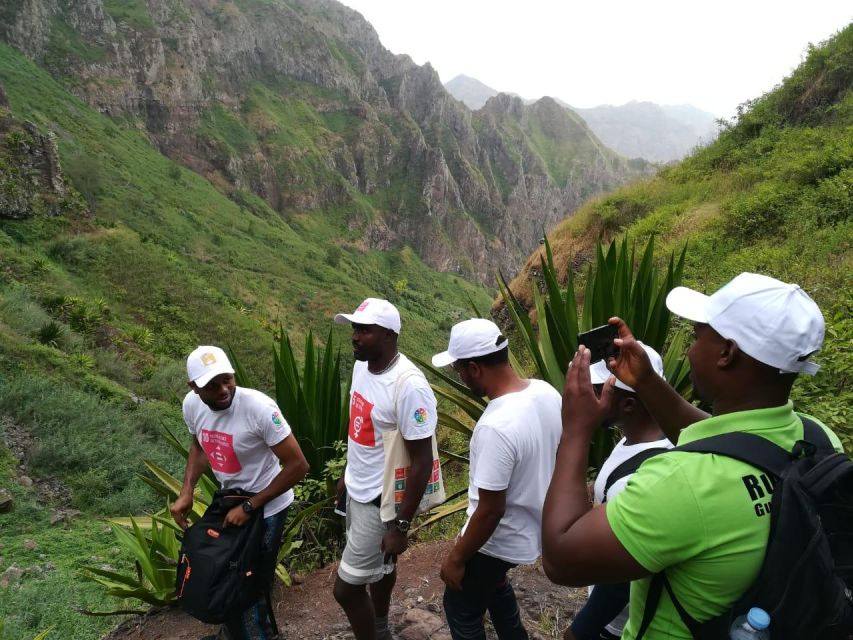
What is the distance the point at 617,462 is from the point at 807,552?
0.80 m

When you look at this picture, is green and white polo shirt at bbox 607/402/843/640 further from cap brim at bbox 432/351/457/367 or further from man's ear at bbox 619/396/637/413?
cap brim at bbox 432/351/457/367

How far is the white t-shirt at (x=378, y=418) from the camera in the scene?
7.26ft

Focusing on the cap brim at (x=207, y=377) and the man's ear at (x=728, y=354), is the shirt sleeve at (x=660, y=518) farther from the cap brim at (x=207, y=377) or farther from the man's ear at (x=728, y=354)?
the cap brim at (x=207, y=377)

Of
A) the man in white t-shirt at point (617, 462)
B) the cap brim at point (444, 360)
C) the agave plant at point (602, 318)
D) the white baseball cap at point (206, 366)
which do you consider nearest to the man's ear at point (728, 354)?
the man in white t-shirt at point (617, 462)

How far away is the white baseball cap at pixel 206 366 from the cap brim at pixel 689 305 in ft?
6.31

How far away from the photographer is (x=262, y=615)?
251 centimetres

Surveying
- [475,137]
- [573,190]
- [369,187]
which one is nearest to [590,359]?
[369,187]

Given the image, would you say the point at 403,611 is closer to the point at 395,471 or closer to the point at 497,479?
the point at 395,471

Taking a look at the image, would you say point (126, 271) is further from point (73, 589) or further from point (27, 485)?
point (73, 589)

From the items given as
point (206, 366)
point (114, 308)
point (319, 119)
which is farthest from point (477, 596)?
point (319, 119)

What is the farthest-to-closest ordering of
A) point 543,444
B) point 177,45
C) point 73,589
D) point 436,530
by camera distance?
point 177,45
point 73,589
point 436,530
point 543,444

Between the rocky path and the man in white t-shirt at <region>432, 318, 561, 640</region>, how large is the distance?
2.14ft

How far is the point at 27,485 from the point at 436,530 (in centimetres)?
607

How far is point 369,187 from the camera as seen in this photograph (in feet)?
284
